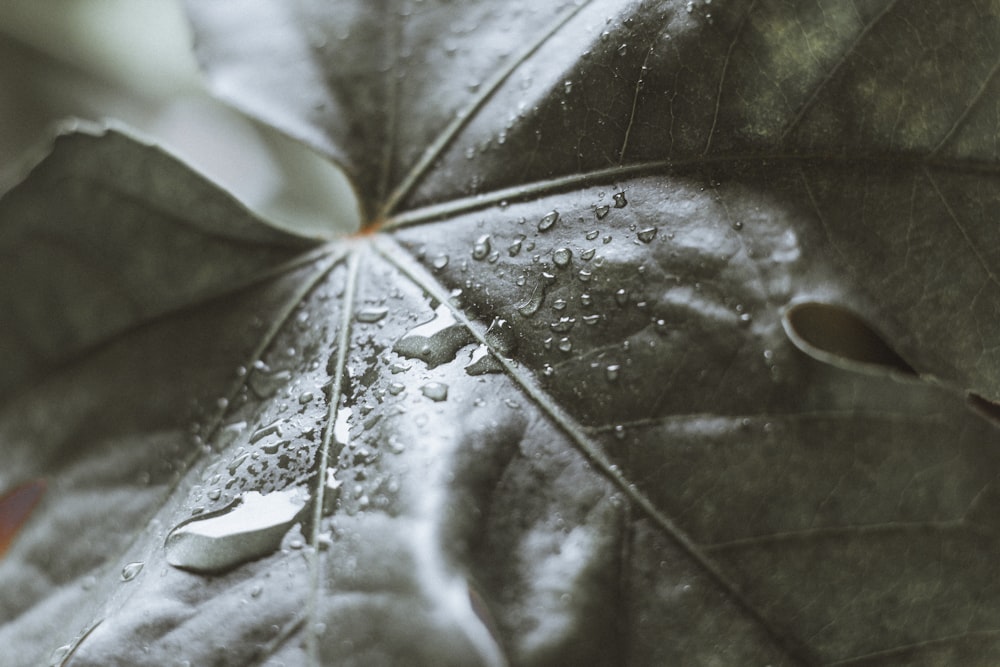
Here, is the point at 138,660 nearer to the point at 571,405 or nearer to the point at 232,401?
the point at 232,401

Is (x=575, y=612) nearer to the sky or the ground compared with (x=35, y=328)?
nearer to the ground

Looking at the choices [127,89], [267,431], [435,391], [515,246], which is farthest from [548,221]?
[127,89]

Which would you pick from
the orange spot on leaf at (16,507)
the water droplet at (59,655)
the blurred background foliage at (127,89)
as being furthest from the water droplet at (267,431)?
the blurred background foliage at (127,89)

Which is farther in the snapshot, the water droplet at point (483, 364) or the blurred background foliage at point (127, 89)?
the blurred background foliage at point (127, 89)

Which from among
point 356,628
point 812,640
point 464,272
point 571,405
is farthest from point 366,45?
point 812,640

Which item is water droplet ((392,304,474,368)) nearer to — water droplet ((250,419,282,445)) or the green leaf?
the green leaf

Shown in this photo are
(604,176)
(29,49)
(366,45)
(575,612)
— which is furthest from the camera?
(29,49)

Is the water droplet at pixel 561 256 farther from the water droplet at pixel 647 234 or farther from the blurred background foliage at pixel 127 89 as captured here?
the blurred background foliage at pixel 127 89

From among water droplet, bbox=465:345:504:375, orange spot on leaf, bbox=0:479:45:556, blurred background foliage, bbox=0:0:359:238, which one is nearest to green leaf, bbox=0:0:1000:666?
water droplet, bbox=465:345:504:375
